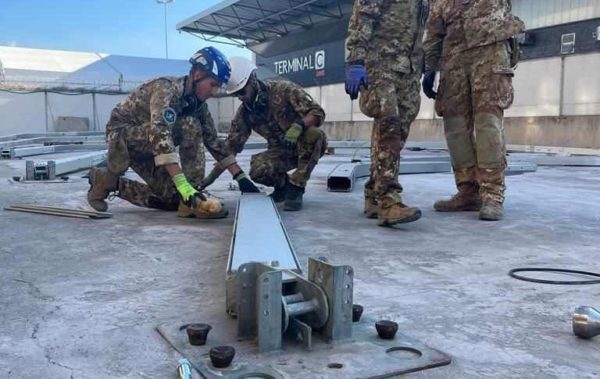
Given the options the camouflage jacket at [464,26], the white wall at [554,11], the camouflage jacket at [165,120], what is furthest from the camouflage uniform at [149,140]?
the white wall at [554,11]

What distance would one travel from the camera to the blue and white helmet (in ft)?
9.62

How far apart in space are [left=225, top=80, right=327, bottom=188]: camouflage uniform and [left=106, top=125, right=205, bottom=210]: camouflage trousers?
301mm

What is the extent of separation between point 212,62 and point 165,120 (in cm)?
41

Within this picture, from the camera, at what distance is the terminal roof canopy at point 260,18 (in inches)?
746

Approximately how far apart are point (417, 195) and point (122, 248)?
243 cm

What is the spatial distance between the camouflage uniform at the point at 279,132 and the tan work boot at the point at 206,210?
0.55 meters

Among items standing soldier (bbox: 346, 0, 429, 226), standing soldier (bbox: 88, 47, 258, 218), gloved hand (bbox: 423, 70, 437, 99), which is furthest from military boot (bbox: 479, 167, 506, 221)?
standing soldier (bbox: 88, 47, 258, 218)

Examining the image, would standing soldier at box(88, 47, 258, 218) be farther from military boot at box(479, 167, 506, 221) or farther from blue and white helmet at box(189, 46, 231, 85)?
military boot at box(479, 167, 506, 221)

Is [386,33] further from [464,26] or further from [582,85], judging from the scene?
[582,85]

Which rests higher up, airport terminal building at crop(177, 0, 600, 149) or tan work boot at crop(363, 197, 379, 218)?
airport terminal building at crop(177, 0, 600, 149)

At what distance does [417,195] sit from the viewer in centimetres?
409

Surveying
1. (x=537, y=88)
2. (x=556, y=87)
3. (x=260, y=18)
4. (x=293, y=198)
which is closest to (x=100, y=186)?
(x=293, y=198)

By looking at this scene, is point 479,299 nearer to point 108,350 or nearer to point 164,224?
point 108,350

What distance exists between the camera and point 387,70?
299 centimetres
